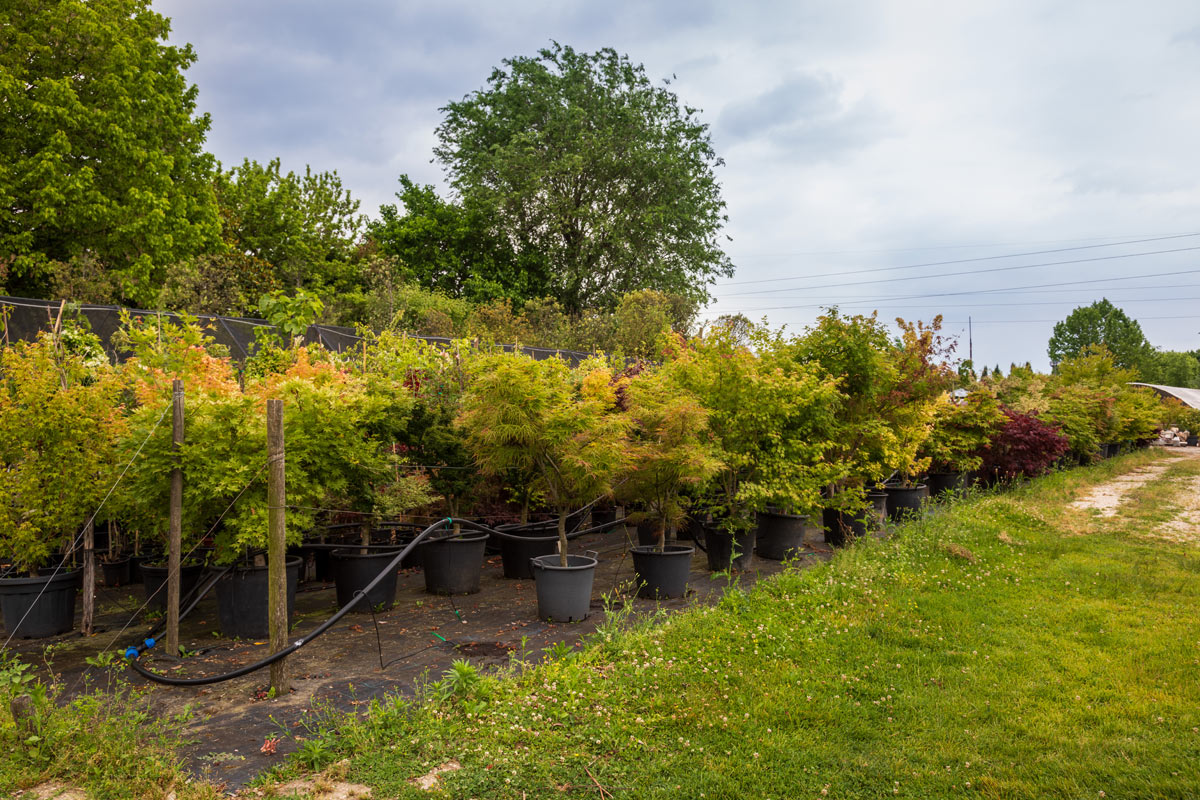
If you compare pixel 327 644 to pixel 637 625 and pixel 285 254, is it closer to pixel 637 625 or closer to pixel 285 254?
pixel 637 625

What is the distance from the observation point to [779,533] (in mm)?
8625

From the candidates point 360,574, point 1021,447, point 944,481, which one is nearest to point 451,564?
point 360,574

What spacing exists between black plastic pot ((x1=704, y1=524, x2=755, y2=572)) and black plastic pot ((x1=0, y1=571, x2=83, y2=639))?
5553mm

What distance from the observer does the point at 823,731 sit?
3.76 meters

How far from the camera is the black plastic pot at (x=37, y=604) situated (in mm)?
5387

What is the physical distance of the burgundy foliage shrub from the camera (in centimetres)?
1322

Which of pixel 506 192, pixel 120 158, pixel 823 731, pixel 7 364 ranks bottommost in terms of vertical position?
pixel 823 731

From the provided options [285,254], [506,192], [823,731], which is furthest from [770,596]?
[285,254]

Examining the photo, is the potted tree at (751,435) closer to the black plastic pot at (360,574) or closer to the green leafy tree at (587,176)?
the black plastic pot at (360,574)

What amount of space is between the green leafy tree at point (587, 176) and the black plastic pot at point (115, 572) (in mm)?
21870

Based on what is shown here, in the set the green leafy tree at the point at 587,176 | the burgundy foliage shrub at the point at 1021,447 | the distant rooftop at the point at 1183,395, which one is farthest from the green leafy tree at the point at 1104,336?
the burgundy foliage shrub at the point at 1021,447

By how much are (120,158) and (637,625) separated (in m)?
19.5

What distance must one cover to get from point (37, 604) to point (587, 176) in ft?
84.3

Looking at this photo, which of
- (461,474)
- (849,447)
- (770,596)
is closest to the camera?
(770,596)
